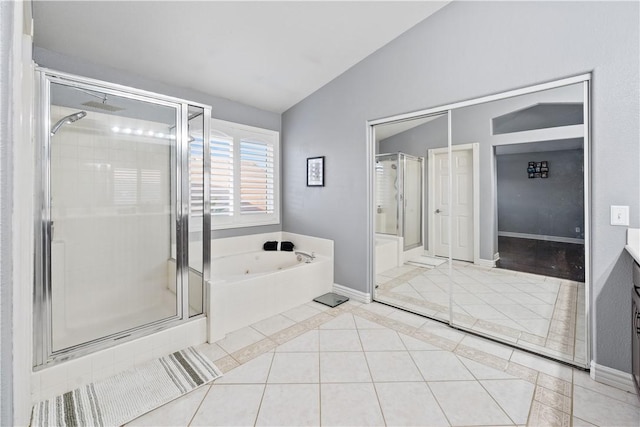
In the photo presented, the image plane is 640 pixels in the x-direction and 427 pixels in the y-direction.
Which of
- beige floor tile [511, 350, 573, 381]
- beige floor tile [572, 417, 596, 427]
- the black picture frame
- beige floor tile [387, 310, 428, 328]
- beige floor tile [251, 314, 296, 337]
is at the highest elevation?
the black picture frame

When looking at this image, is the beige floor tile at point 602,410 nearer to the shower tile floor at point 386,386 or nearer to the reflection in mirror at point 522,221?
the shower tile floor at point 386,386

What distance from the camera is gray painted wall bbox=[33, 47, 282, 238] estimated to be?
8.11 ft

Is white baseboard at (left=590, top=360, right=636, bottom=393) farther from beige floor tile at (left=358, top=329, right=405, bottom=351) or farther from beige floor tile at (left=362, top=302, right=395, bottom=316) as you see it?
beige floor tile at (left=362, top=302, right=395, bottom=316)

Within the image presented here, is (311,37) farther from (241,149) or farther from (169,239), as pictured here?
(169,239)

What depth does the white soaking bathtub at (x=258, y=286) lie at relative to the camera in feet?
8.39

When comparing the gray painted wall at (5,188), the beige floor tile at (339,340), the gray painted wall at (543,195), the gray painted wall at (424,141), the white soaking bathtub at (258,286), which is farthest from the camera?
the gray painted wall at (424,141)

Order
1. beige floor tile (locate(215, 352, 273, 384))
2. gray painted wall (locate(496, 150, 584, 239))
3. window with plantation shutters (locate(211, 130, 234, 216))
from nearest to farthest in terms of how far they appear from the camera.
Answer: beige floor tile (locate(215, 352, 273, 384)) → gray painted wall (locate(496, 150, 584, 239)) → window with plantation shutters (locate(211, 130, 234, 216))

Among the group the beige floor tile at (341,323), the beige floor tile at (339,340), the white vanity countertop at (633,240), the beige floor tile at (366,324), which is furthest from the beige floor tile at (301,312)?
the white vanity countertop at (633,240)

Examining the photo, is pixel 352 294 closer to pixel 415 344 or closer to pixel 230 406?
pixel 415 344

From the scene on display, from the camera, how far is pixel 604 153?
193 centimetres

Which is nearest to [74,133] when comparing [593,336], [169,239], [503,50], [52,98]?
[52,98]

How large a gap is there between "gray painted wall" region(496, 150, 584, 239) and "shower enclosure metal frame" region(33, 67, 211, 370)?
8.53 ft

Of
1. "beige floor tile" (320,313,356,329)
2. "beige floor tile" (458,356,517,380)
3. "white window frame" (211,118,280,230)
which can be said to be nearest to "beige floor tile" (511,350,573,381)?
"beige floor tile" (458,356,517,380)

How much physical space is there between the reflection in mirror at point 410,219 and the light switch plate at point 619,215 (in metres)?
1.17
